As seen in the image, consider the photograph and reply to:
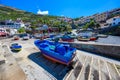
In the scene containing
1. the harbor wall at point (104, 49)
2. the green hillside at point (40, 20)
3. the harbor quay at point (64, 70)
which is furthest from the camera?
the green hillside at point (40, 20)

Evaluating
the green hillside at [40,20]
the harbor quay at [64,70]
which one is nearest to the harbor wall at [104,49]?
the harbor quay at [64,70]

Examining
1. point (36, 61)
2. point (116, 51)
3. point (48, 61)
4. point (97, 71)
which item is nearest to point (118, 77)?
point (97, 71)

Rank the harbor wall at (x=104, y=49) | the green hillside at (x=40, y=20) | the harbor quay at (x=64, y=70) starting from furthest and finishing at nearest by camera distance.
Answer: the green hillside at (x=40, y=20)
the harbor wall at (x=104, y=49)
the harbor quay at (x=64, y=70)

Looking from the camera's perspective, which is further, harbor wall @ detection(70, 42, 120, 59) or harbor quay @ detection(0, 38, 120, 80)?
harbor wall @ detection(70, 42, 120, 59)

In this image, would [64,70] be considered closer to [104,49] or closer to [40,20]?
[104,49]

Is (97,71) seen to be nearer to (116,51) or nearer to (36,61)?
(116,51)

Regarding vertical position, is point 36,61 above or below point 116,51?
below

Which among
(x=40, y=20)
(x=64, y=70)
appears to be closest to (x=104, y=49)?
(x=64, y=70)

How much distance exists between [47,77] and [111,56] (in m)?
→ 9.03

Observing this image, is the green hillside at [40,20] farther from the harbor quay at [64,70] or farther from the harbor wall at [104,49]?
the harbor quay at [64,70]

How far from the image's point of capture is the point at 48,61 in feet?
50.2

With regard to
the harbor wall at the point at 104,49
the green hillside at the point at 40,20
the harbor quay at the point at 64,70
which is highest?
the green hillside at the point at 40,20

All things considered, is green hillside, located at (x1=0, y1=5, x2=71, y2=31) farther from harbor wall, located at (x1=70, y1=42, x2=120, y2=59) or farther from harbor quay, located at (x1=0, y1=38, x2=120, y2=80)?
harbor quay, located at (x1=0, y1=38, x2=120, y2=80)

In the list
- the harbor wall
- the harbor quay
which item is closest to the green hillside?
the harbor wall
